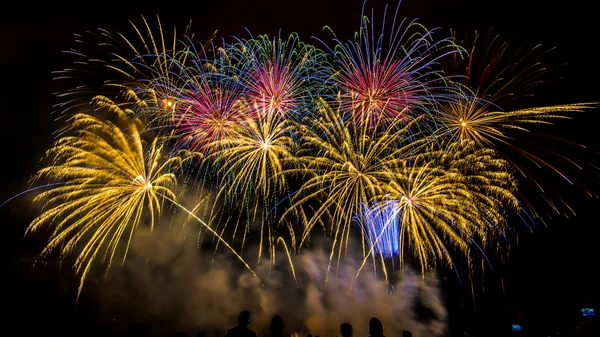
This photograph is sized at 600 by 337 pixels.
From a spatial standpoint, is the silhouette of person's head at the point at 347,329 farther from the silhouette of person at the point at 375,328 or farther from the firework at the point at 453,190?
the firework at the point at 453,190

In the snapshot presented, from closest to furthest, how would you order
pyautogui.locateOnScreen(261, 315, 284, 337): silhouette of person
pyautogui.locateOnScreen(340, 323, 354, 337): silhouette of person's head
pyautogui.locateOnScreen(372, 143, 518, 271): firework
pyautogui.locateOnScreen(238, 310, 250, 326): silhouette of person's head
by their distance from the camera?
1. pyautogui.locateOnScreen(238, 310, 250, 326): silhouette of person's head
2. pyautogui.locateOnScreen(261, 315, 284, 337): silhouette of person
3. pyautogui.locateOnScreen(340, 323, 354, 337): silhouette of person's head
4. pyautogui.locateOnScreen(372, 143, 518, 271): firework

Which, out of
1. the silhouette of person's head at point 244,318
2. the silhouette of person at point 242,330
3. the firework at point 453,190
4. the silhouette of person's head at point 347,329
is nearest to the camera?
the silhouette of person at point 242,330

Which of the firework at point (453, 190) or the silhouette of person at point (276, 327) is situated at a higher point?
the firework at point (453, 190)

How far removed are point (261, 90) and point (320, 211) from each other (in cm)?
538

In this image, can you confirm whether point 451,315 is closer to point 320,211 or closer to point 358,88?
point 320,211

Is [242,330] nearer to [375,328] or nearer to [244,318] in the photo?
[244,318]

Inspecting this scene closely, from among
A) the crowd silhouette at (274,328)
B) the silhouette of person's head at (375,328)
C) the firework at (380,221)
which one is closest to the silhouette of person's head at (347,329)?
the crowd silhouette at (274,328)

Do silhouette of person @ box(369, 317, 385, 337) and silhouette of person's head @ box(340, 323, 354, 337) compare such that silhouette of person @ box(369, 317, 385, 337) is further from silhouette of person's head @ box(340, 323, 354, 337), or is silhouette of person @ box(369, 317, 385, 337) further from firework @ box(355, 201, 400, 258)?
firework @ box(355, 201, 400, 258)

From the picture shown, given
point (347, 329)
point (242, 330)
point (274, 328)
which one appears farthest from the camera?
point (347, 329)

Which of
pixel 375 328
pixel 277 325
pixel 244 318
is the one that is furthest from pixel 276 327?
pixel 375 328

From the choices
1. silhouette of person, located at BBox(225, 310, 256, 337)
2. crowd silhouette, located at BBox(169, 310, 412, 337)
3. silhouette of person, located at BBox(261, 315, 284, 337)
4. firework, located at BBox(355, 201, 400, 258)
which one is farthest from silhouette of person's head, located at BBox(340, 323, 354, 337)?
firework, located at BBox(355, 201, 400, 258)

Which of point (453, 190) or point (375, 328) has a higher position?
point (453, 190)

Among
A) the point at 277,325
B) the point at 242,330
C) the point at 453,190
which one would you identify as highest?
the point at 453,190

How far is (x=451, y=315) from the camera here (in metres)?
22.4
